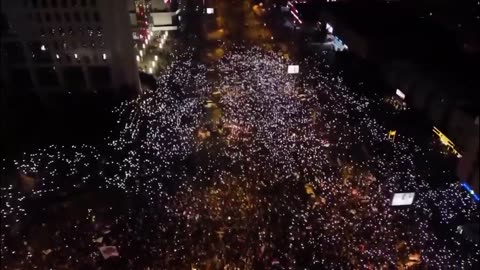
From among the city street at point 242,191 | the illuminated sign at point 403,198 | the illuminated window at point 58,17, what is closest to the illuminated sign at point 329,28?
the city street at point 242,191

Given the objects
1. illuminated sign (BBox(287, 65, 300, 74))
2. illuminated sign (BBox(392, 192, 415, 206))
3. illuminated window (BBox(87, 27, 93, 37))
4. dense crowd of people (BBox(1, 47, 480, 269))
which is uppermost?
illuminated window (BBox(87, 27, 93, 37))

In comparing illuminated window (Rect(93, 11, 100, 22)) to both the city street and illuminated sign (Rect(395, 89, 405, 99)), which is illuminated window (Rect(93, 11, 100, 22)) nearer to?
the city street

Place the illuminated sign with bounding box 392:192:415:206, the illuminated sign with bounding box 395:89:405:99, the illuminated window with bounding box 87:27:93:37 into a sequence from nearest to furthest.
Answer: the illuminated sign with bounding box 392:192:415:206 → the illuminated sign with bounding box 395:89:405:99 → the illuminated window with bounding box 87:27:93:37

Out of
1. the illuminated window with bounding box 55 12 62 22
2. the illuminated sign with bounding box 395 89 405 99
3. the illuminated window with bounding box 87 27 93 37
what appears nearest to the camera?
the illuminated window with bounding box 55 12 62 22

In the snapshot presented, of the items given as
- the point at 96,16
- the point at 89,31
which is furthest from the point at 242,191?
the point at 89,31

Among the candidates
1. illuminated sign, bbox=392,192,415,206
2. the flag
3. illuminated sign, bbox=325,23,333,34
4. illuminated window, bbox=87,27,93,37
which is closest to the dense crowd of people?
the flag

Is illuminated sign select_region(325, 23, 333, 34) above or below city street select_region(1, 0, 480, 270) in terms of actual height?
above

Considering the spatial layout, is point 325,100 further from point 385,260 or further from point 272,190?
point 385,260

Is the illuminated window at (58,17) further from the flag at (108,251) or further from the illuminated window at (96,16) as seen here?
the flag at (108,251)
